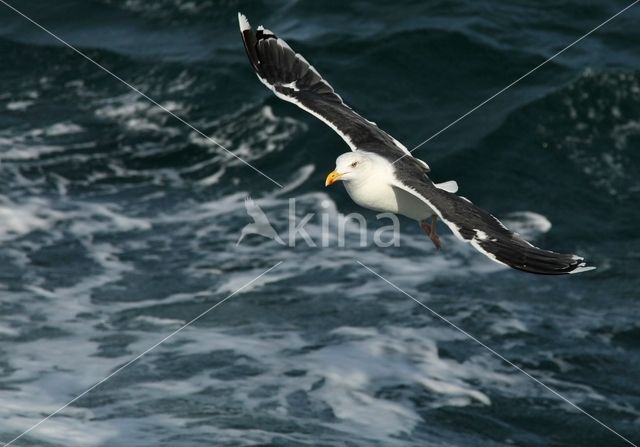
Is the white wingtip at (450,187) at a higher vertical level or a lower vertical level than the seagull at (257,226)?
lower

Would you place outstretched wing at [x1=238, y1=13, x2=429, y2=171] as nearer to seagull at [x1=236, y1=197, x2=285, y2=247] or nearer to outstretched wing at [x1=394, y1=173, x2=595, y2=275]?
outstretched wing at [x1=394, y1=173, x2=595, y2=275]

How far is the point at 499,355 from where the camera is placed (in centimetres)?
2031

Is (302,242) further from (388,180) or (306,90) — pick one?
(388,180)

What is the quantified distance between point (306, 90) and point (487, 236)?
14.3ft

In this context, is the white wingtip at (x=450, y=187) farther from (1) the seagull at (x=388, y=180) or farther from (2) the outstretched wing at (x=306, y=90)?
(2) the outstretched wing at (x=306, y=90)

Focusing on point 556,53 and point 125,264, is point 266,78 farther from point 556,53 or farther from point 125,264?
point 556,53

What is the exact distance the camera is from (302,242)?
2297 cm

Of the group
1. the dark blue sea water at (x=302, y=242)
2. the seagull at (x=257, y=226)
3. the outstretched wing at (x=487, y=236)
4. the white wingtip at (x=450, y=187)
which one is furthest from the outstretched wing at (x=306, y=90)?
the seagull at (x=257, y=226)

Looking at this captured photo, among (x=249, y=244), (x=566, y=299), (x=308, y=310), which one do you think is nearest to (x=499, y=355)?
(x=566, y=299)

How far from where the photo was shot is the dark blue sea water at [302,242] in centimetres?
1922

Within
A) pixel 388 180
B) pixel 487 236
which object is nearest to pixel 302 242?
pixel 388 180

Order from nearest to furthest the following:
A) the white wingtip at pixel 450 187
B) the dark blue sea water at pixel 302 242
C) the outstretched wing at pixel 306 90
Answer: the white wingtip at pixel 450 187 → the outstretched wing at pixel 306 90 → the dark blue sea water at pixel 302 242

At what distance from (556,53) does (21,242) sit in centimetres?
1071

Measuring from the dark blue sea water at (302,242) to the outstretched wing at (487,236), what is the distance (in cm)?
611
